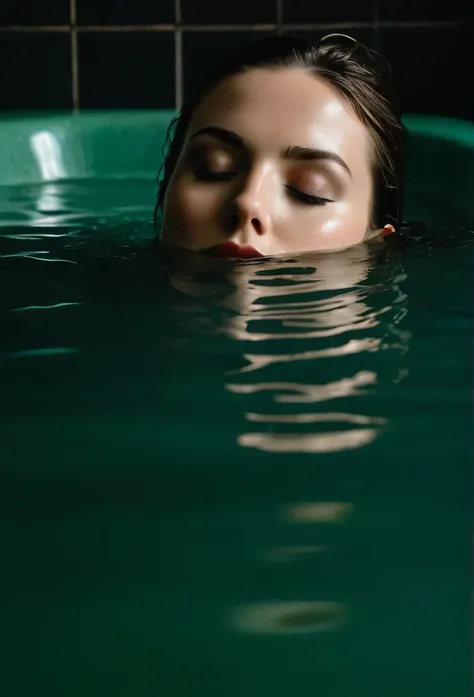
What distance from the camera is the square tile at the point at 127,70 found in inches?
129

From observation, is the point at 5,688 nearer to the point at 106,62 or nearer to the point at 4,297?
the point at 4,297

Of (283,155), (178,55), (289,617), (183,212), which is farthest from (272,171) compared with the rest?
(178,55)

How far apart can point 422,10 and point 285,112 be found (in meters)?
2.07

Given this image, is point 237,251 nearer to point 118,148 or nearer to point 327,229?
point 327,229

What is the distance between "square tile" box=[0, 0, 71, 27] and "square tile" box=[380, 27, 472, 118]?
103cm

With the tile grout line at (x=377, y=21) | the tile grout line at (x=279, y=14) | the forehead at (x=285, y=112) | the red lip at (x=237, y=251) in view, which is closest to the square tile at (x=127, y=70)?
the tile grout line at (x=279, y=14)

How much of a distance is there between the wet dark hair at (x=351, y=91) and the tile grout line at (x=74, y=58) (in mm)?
1846

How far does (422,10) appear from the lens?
3221 millimetres

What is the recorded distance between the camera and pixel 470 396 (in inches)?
30.2

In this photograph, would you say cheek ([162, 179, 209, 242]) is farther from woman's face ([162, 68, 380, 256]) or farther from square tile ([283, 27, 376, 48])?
square tile ([283, 27, 376, 48])

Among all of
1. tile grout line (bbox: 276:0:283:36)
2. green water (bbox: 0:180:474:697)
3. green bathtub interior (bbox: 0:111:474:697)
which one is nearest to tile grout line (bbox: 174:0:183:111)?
tile grout line (bbox: 276:0:283:36)

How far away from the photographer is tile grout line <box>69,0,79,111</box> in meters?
3.26

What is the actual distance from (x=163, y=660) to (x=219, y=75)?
1.19 m

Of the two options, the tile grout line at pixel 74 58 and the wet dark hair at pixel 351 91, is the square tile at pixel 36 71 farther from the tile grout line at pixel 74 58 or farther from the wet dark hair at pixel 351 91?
the wet dark hair at pixel 351 91
